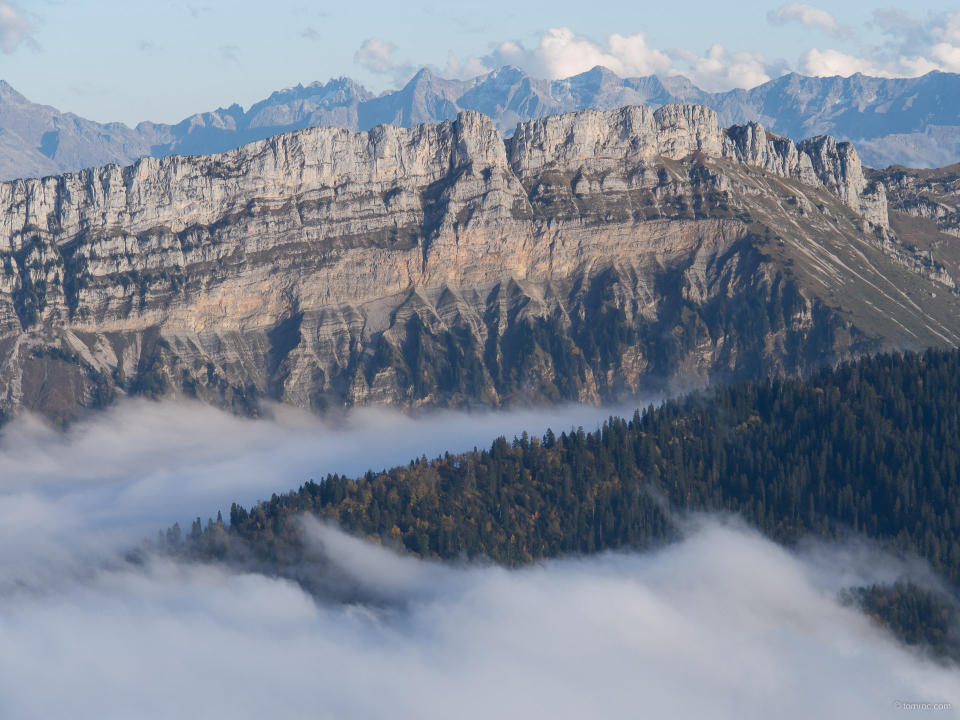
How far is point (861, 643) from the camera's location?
650 ft

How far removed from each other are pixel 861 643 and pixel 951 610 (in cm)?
1572

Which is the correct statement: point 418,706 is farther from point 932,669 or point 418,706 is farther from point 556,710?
point 932,669

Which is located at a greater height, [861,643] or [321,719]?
[861,643]

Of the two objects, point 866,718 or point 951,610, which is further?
point 951,610

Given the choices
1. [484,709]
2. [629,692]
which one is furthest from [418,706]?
[629,692]

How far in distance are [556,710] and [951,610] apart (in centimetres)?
6562

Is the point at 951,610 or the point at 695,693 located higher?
the point at 951,610

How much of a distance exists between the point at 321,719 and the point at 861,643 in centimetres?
8767

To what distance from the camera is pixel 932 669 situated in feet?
631

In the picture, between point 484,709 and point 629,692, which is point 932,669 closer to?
point 629,692

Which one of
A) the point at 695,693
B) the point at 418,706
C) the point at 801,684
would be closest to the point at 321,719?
the point at 418,706

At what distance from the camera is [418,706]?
19938 cm

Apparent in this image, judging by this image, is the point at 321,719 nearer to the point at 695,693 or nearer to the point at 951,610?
the point at 695,693

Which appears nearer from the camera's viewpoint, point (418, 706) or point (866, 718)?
point (866, 718)
